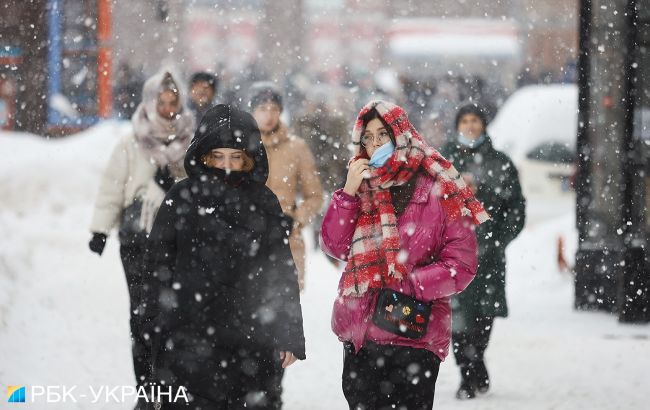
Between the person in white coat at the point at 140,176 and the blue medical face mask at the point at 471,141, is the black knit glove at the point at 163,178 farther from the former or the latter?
the blue medical face mask at the point at 471,141

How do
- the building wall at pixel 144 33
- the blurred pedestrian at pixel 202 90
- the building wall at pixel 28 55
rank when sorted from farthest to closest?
1. the building wall at pixel 144 33
2. the building wall at pixel 28 55
3. the blurred pedestrian at pixel 202 90

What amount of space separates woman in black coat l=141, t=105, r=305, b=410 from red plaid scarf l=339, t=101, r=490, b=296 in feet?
0.95

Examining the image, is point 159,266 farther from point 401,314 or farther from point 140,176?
point 140,176

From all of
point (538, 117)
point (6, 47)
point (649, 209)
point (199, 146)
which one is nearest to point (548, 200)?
point (538, 117)

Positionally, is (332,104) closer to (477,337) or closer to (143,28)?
(477,337)

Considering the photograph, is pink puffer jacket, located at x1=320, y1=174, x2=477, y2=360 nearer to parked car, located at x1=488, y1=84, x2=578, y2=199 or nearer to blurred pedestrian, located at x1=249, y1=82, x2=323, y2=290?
blurred pedestrian, located at x1=249, y1=82, x2=323, y2=290

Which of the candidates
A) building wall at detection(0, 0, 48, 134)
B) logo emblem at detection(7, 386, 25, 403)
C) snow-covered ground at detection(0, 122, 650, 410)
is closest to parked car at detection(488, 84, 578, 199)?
snow-covered ground at detection(0, 122, 650, 410)

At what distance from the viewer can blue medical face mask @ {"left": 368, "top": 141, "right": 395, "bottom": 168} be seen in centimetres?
425

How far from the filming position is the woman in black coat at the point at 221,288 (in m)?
4.25

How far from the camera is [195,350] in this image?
424cm

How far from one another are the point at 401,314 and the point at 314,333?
193 inches

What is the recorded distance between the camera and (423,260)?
431 cm

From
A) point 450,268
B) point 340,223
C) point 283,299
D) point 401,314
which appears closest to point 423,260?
point 450,268

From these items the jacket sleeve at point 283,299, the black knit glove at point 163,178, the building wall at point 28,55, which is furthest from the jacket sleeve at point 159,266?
the building wall at point 28,55
